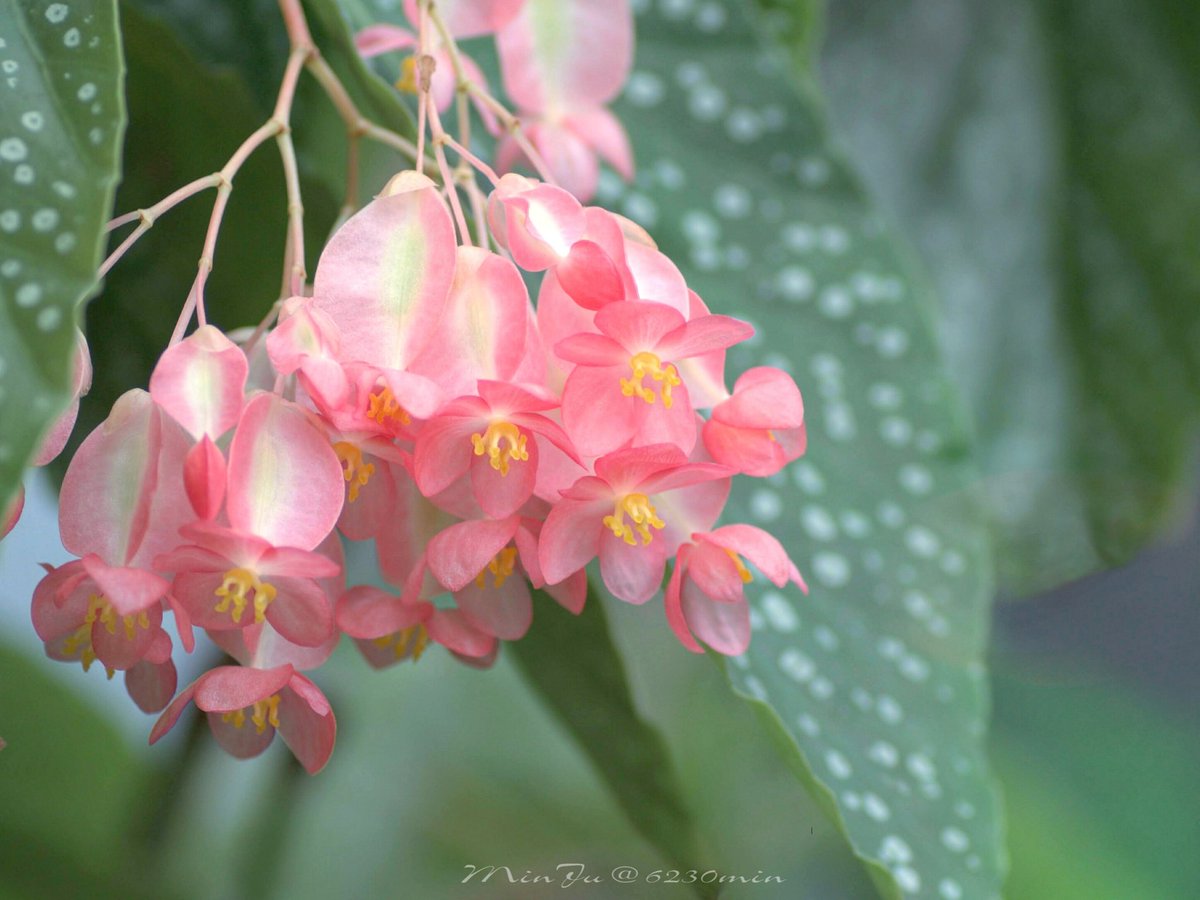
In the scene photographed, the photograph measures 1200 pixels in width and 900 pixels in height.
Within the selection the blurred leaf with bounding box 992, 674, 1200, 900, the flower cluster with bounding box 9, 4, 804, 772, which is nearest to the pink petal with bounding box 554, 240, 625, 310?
the flower cluster with bounding box 9, 4, 804, 772

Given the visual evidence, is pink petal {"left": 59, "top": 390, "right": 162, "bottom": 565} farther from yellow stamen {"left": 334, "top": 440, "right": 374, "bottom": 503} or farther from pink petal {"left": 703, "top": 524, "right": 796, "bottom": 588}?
pink petal {"left": 703, "top": 524, "right": 796, "bottom": 588}

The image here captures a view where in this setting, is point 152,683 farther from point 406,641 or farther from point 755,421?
point 755,421

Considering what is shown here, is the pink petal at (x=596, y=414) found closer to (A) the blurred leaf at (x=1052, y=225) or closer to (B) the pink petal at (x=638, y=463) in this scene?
(B) the pink petal at (x=638, y=463)

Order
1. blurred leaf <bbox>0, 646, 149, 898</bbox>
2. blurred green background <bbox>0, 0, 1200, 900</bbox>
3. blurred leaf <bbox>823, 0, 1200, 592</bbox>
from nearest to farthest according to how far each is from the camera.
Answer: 1. blurred green background <bbox>0, 0, 1200, 900</bbox>
2. blurred leaf <bbox>0, 646, 149, 898</bbox>
3. blurred leaf <bbox>823, 0, 1200, 592</bbox>

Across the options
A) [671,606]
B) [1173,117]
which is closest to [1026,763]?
[1173,117]

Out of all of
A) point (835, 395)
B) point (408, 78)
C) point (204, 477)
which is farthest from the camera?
point (835, 395)

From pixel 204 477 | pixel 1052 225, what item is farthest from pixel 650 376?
pixel 1052 225

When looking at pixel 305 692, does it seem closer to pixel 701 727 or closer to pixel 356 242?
pixel 356 242
